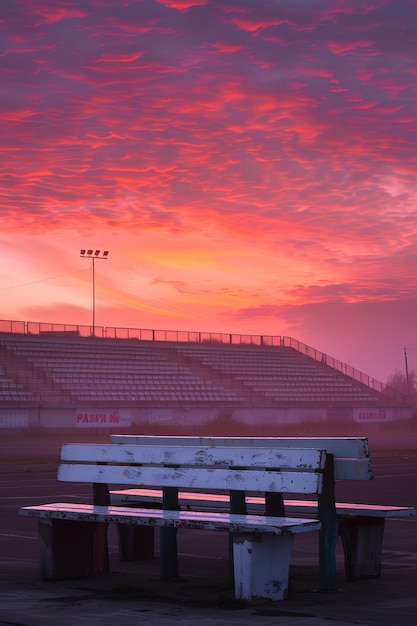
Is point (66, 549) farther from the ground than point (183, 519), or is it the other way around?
point (183, 519)

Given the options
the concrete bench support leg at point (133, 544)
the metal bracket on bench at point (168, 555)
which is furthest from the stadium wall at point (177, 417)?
the metal bracket on bench at point (168, 555)

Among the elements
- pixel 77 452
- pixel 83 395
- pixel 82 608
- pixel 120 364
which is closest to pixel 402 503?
pixel 77 452

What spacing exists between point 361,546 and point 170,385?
6157 centimetres

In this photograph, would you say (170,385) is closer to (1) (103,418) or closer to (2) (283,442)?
(1) (103,418)

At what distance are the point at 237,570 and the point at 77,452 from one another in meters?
2.27

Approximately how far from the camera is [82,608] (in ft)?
23.3

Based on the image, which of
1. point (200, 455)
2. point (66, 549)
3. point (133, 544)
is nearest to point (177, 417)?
point (133, 544)

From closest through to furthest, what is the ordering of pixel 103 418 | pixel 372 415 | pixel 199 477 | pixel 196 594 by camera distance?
1. pixel 196 594
2. pixel 199 477
3. pixel 103 418
4. pixel 372 415

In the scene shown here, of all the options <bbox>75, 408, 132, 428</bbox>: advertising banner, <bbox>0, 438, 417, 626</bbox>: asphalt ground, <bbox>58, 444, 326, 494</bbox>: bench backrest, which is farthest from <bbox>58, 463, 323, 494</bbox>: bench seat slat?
<bbox>75, 408, 132, 428</bbox>: advertising banner

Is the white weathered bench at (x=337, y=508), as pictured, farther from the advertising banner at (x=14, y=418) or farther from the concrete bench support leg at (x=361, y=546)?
the advertising banner at (x=14, y=418)

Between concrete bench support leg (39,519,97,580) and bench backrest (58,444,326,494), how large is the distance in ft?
1.48

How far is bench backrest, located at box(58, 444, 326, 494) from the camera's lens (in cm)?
740

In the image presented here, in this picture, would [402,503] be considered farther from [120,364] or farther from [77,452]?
[120,364]

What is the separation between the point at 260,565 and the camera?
23.6 ft
